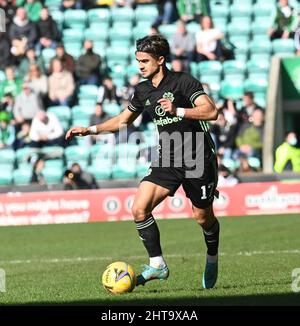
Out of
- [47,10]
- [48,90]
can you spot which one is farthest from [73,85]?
[47,10]

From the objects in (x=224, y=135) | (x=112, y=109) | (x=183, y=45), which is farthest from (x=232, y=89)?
(x=112, y=109)

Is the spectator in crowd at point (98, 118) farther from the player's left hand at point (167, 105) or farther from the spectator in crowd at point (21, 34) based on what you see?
the player's left hand at point (167, 105)

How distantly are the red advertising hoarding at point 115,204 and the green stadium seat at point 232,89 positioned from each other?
4.49 meters

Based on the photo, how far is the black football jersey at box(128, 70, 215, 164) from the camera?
9.72m

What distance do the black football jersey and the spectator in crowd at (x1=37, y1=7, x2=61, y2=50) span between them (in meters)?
16.9

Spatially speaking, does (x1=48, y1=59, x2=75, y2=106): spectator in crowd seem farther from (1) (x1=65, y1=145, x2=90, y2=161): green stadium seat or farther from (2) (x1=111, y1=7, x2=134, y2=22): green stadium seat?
(2) (x1=111, y1=7, x2=134, y2=22): green stadium seat

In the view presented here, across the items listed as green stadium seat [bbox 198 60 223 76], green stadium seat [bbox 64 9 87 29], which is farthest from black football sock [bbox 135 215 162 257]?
green stadium seat [bbox 64 9 87 29]

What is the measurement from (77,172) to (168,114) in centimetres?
1197

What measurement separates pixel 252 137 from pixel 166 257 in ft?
29.6

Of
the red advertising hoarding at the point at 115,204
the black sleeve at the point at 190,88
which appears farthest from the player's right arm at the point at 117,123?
the red advertising hoarding at the point at 115,204

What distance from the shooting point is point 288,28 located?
24.6 m

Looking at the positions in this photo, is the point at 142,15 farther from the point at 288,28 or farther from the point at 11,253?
the point at 11,253

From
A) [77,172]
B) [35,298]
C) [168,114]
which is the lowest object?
[77,172]

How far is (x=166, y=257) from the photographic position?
547 inches
